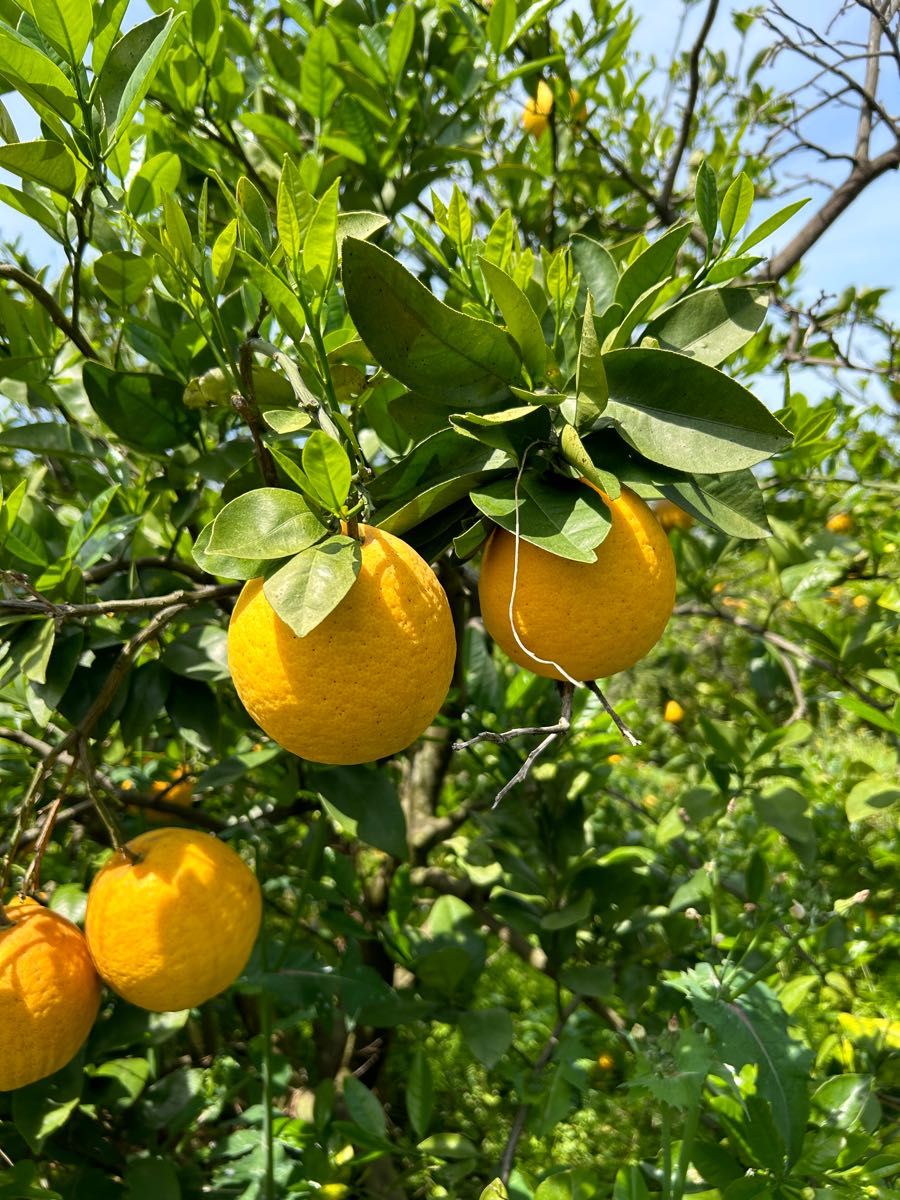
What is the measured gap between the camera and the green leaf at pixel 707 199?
64 centimetres

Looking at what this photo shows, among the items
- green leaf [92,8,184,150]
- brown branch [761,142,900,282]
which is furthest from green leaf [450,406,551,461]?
brown branch [761,142,900,282]

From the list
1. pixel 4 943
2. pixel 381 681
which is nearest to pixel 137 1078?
pixel 4 943

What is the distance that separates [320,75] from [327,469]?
0.89m

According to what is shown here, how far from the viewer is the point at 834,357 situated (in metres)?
1.73

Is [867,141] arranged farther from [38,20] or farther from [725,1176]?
[725,1176]

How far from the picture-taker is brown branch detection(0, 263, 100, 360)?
29.9 inches

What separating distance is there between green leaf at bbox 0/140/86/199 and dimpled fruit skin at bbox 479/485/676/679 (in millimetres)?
468

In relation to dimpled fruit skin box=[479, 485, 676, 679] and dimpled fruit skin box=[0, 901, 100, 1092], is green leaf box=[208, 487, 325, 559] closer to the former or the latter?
dimpled fruit skin box=[479, 485, 676, 679]

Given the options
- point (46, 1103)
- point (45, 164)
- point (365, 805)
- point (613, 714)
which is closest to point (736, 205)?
point (613, 714)

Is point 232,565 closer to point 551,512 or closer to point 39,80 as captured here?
point 551,512

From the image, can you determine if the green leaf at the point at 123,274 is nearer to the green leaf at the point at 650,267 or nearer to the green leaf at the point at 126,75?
the green leaf at the point at 126,75

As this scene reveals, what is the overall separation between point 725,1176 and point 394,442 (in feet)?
2.47

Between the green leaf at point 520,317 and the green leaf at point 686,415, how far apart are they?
50mm

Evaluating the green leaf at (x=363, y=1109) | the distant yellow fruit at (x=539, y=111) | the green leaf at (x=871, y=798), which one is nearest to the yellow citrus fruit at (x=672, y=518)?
the green leaf at (x=871, y=798)
